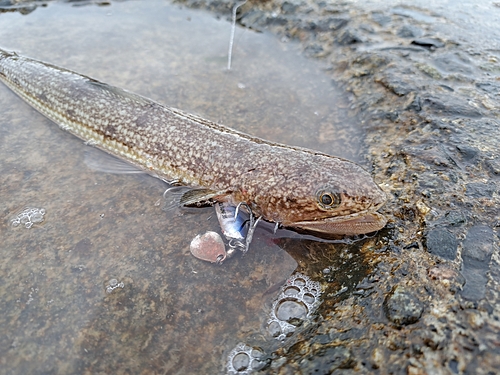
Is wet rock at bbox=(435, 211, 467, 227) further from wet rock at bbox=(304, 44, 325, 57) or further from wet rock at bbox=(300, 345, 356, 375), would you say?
wet rock at bbox=(304, 44, 325, 57)

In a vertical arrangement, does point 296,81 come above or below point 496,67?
below

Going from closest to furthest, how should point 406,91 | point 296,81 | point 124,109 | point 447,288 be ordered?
point 447,288
point 124,109
point 406,91
point 296,81

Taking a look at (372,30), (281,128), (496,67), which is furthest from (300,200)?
(372,30)

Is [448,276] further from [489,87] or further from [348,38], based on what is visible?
[348,38]

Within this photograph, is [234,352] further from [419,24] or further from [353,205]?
[419,24]

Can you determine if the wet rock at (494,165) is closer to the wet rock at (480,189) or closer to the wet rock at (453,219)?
the wet rock at (480,189)

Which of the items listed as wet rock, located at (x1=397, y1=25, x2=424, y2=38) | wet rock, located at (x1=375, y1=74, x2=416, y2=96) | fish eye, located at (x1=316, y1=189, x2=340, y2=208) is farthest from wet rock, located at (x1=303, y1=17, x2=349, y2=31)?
fish eye, located at (x1=316, y1=189, x2=340, y2=208)

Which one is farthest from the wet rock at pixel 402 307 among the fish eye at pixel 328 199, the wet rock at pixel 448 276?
the fish eye at pixel 328 199

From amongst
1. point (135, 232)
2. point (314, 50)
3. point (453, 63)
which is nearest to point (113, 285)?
point (135, 232)
